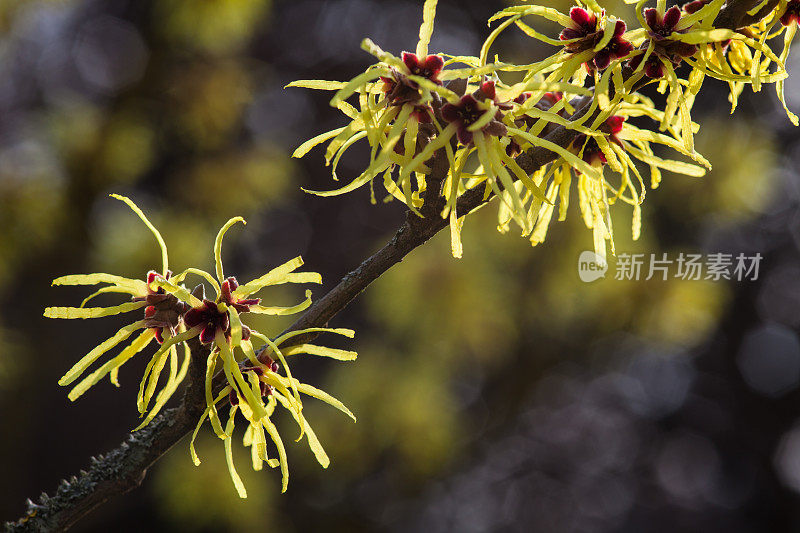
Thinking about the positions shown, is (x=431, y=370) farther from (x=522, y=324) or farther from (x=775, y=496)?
(x=775, y=496)

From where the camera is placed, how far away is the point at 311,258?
10.7 ft

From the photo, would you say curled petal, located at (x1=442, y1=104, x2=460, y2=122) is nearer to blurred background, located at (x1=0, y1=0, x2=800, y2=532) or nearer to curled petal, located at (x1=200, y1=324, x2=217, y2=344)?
curled petal, located at (x1=200, y1=324, x2=217, y2=344)

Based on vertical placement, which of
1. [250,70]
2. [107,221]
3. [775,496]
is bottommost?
[775,496]

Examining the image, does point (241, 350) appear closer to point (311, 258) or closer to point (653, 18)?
point (653, 18)

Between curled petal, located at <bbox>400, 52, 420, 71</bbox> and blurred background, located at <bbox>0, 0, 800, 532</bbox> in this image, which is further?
blurred background, located at <bbox>0, 0, 800, 532</bbox>

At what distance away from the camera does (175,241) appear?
6.44 feet

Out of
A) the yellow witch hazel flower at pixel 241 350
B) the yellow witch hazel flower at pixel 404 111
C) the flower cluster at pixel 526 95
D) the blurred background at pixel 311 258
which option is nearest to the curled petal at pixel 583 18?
the flower cluster at pixel 526 95

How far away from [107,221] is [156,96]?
0.44 m

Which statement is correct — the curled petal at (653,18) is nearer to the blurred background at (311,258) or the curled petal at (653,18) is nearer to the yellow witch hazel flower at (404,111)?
the yellow witch hazel flower at (404,111)

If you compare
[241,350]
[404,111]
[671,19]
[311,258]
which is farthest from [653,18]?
[311,258]

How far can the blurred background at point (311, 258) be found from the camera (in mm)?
1985

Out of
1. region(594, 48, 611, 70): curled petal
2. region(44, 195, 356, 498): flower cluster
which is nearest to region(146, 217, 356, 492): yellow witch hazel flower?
region(44, 195, 356, 498): flower cluster

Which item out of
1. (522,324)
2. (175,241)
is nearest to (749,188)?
(522,324)

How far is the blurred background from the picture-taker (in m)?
1.99
